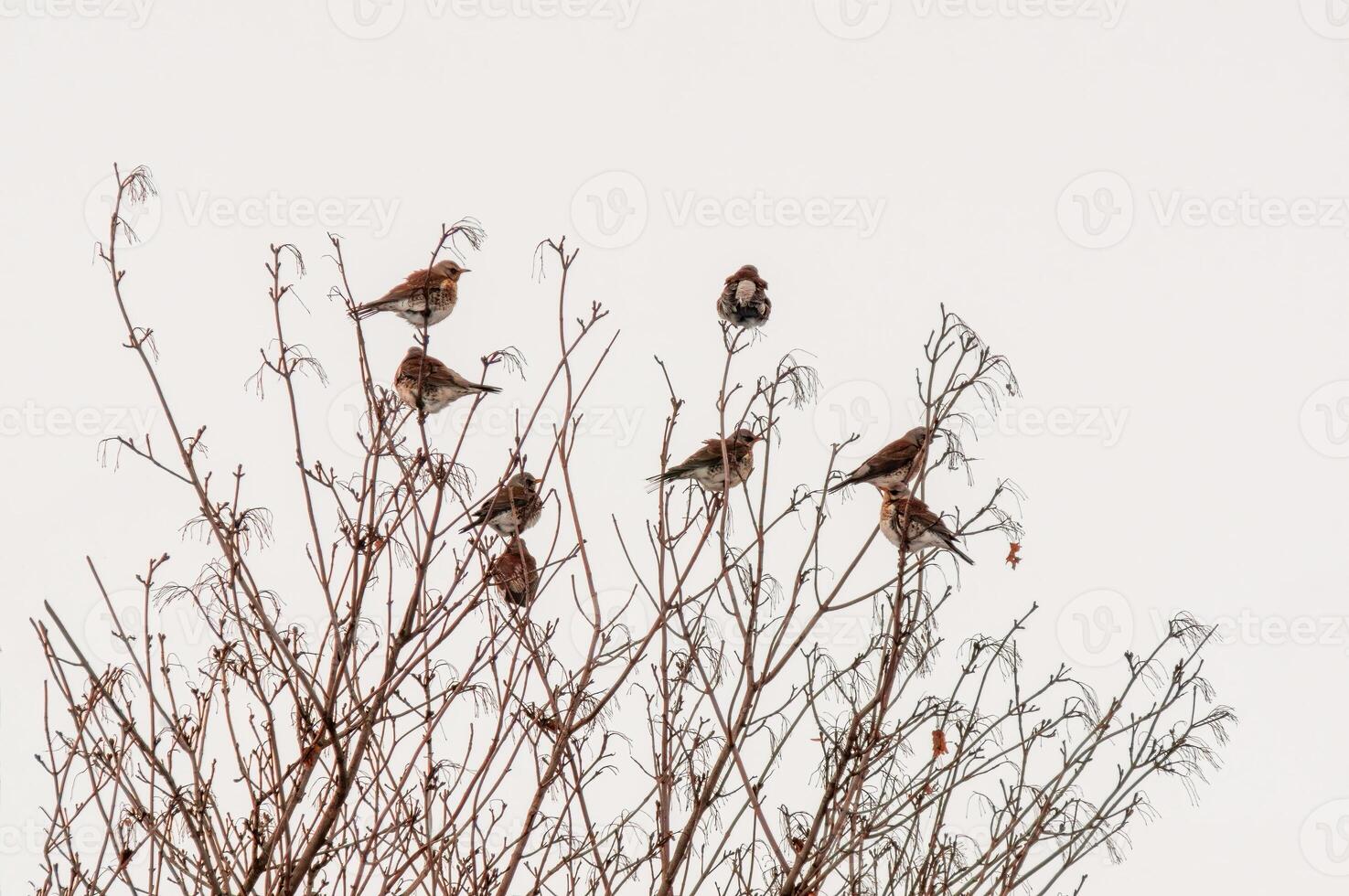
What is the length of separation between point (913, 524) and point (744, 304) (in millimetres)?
2875

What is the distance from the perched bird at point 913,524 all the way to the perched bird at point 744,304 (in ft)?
6.61

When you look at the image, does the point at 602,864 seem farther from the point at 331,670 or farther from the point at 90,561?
the point at 90,561

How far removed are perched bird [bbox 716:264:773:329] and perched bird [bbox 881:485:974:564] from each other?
6.61ft

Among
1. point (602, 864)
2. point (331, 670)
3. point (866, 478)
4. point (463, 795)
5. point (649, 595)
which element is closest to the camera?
point (331, 670)

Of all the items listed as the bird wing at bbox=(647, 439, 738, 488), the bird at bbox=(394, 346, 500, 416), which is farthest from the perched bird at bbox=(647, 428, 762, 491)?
the bird at bbox=(394, 346, 500, 416)

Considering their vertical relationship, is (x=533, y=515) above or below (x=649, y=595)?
above

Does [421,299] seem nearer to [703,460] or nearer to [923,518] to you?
[703,460]

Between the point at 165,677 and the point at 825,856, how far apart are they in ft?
8.64

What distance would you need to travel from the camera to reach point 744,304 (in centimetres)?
937

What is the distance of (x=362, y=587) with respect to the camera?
4.55 meters

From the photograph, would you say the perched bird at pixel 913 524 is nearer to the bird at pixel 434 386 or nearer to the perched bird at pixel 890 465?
the perched bird at pixel 890 465

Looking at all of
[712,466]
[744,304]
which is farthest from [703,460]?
[744,304]

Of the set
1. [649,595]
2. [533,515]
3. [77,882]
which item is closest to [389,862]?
[77,882]

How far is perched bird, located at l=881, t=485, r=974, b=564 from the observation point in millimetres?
6273
